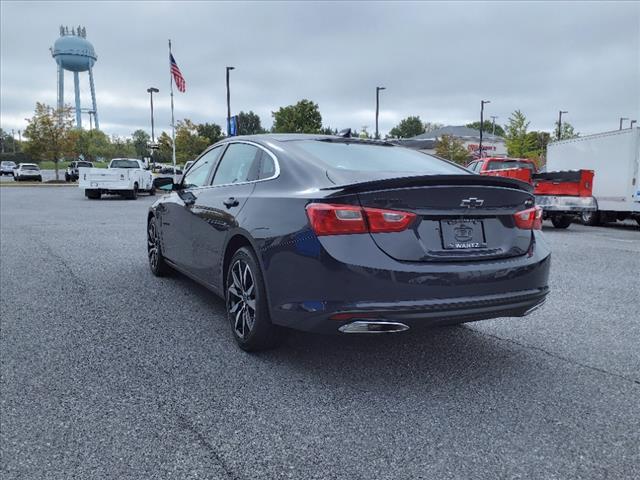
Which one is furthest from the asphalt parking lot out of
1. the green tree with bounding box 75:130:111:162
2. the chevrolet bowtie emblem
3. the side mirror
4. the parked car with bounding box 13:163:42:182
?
the green tree with bounding box 75:130:111:162

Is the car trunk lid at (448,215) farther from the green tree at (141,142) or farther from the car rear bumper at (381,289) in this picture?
the green tree at (141,142)

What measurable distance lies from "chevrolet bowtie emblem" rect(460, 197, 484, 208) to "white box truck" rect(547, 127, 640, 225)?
1250 centimetres

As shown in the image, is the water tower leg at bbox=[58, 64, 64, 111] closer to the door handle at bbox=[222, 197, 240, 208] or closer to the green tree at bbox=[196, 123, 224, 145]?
the green tree at bbox=[196, 123, 224, 145]

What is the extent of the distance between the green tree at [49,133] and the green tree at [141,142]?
307 ft

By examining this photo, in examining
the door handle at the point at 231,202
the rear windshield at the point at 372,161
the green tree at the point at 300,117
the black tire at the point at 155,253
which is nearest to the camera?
the rear windshield at the point at 372,161

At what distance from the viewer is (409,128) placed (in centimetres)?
12619

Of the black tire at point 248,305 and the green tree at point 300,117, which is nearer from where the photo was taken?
the black tire at point 248,305

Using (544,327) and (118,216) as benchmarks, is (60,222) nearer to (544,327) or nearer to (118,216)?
(118,216)

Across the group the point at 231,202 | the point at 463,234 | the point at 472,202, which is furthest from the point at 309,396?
the point at 231,202

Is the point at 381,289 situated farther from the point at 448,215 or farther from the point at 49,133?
the point at 49,133

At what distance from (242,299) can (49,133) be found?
42098 mm

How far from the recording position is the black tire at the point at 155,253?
20.5 feet

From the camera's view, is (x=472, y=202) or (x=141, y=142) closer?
(x=472, y=202)

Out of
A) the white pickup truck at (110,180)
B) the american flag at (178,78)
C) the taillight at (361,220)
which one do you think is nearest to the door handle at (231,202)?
the taillight at (361,220)
